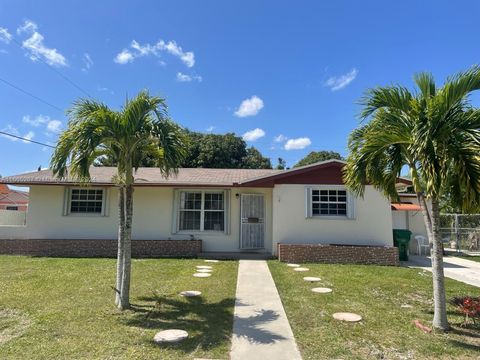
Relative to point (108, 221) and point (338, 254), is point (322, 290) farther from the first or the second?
point (108, 221)

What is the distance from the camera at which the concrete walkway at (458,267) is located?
9.77 meters

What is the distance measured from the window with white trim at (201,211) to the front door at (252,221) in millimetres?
828

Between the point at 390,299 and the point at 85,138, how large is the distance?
6.40 meters

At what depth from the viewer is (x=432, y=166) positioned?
4.85 metres

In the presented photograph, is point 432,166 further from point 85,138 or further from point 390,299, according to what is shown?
point 85,138

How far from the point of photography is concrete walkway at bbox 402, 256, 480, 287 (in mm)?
9773

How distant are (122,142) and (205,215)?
8.15 m

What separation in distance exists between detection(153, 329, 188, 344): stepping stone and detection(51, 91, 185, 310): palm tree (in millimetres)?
1386

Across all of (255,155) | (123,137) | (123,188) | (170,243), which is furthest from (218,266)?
(255,155)

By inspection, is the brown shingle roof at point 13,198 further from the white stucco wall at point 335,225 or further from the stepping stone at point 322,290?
the stepping stone at point 322,290

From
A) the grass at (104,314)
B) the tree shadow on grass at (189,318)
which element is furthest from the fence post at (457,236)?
the tree shadow on grass at (189,318)

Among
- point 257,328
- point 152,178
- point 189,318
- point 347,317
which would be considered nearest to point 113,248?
point 152,178

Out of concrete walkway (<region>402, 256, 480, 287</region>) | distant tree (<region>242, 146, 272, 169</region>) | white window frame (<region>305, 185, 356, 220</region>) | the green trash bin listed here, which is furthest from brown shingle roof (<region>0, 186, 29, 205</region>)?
concrete walkway (<region>402, 256, 480, 287</region>)

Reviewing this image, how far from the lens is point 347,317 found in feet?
19.0
